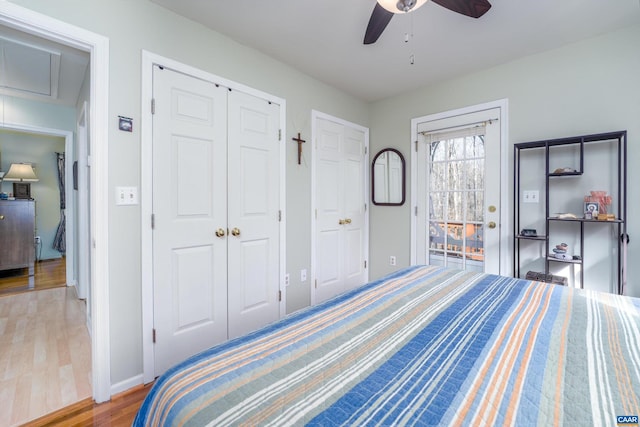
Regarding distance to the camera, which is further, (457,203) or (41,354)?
(457,203)

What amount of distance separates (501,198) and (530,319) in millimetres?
1869

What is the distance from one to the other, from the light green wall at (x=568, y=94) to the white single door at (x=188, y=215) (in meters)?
2.32

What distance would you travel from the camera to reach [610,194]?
2.14 m

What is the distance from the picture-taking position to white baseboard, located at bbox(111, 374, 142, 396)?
67.0 inches

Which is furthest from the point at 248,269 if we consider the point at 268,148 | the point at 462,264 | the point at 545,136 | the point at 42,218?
the point at 42,218

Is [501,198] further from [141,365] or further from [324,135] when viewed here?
[141,365]

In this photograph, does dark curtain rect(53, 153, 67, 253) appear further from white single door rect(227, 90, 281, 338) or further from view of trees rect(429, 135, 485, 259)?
view of trees rect(429, 135, 485, 259)

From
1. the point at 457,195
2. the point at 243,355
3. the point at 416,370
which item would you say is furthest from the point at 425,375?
the point at 457,195

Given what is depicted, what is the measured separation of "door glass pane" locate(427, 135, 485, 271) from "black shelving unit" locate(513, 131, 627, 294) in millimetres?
313

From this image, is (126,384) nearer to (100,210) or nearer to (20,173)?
(100,210)

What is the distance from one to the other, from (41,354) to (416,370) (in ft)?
9.17

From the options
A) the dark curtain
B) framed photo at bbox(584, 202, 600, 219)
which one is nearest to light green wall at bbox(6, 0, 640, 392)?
framed photo at bbox(584, 202, 600, 219)

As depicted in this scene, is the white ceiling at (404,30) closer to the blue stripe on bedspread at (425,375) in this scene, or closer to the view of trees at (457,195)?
the view of trees at (457,195)

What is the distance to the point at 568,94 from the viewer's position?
2.32m
